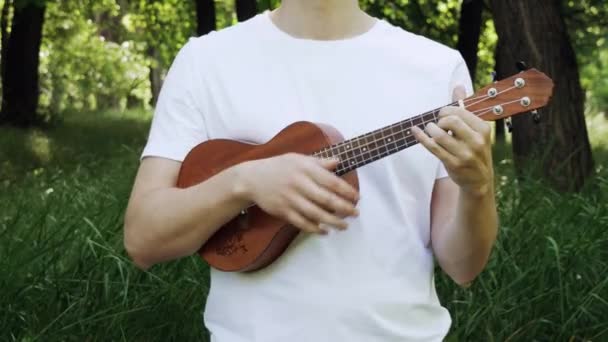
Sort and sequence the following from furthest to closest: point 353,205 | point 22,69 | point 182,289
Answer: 1. point 22,69
2. point 182,289
3. point 353,205

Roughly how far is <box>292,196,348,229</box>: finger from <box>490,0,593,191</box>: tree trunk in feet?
15.8

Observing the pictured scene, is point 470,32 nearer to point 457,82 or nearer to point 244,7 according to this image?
point 244,7

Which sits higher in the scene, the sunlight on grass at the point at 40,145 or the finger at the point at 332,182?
the finger at the point at 332,182

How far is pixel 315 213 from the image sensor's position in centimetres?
158

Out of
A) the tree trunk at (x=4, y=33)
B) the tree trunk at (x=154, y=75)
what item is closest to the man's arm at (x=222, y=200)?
the tree trunk at (x=4, y=33)

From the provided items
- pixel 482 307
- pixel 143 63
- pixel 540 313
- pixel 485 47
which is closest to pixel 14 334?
pixel 482 307

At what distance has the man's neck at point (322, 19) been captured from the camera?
1.84m

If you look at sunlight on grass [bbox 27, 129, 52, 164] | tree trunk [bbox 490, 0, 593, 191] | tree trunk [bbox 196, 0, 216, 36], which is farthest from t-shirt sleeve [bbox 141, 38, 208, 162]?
tree trunk [bbox 196, 0, 216, 36]

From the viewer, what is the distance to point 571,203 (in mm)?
4742

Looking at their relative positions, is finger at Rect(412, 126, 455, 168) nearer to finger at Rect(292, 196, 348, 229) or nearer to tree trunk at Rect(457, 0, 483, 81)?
finger at Rect(292, 196, 348, 229)

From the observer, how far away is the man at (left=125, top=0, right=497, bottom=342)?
5.70 ft

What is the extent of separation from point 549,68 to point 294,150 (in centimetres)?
490

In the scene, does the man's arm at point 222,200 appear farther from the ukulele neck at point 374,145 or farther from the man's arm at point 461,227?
the man's arm at point 461,227

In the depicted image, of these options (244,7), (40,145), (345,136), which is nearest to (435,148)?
(345,136)
